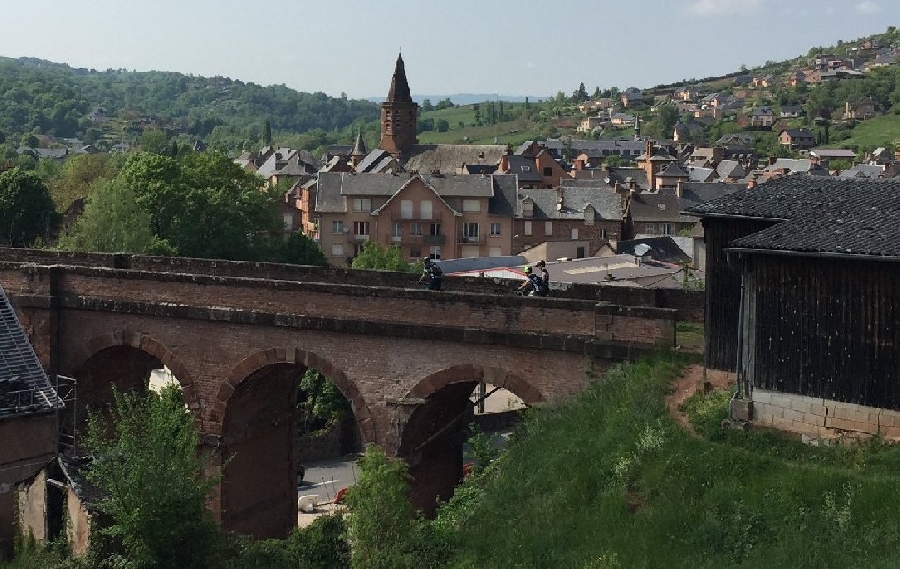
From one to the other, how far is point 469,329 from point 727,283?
5370mm

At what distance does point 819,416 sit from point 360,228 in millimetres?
59692

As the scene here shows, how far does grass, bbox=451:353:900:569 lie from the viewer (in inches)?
554

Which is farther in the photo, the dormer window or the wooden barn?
the dormer window

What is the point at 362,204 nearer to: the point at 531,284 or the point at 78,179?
the point at 78,179

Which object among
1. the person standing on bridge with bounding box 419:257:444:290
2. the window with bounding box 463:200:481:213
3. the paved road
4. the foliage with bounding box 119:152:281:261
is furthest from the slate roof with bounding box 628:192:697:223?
the person standing on bridge with bounding box 419:257:444:290

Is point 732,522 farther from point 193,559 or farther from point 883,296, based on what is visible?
point 193,559

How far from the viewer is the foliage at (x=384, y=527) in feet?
55.5

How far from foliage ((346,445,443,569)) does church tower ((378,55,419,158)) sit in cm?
8619

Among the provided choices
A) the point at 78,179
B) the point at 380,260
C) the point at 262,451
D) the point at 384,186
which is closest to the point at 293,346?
the point at 262,451

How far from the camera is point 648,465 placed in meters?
16.4

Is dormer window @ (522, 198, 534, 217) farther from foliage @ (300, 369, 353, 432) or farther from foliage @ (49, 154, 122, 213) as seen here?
foliage @ (300, 369, 353, 432)

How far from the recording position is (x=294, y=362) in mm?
22734

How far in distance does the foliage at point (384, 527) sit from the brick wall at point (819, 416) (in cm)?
551

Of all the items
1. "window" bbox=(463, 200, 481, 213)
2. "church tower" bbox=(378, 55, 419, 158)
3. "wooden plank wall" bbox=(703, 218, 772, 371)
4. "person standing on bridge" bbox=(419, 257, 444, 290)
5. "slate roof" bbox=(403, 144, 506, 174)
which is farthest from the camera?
"church tower" bbox=(378, 55, 419, 158)
